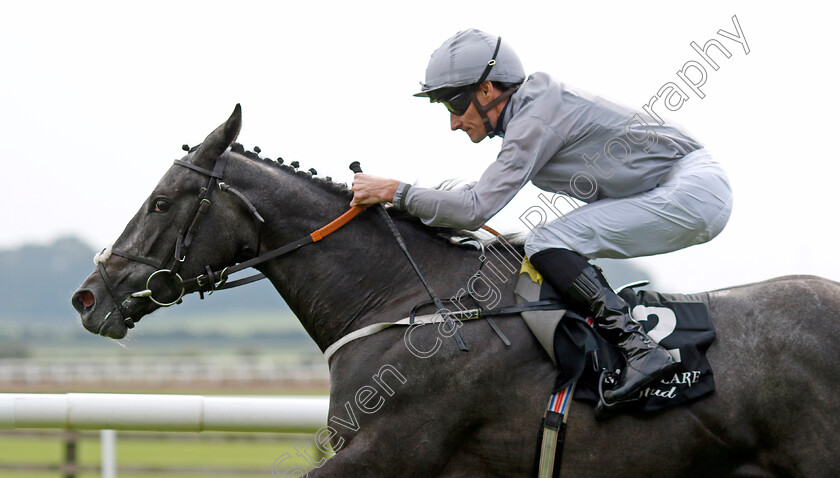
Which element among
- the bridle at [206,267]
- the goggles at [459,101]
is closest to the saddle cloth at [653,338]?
the goggles at [459,101]

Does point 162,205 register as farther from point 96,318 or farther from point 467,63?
point 467,63

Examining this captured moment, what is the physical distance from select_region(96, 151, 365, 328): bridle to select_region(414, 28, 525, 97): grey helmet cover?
75cm

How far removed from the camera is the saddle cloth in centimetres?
361

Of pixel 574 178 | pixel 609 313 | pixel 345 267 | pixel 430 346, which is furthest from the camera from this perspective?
pixel 345 267

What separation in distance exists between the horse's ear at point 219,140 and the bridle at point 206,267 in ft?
0.14

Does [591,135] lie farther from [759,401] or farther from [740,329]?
[759,401]

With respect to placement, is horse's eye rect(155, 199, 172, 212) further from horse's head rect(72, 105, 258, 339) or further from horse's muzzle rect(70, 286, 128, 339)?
horse's muzzle rect(70, 286, 128, 339)

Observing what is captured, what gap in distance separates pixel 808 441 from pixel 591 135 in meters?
1.65

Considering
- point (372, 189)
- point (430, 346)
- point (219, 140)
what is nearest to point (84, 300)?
point (219, 140)

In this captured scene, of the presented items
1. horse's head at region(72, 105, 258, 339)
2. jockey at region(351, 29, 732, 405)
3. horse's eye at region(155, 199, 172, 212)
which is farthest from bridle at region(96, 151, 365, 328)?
jockey at region(351, 29, 732, 405)

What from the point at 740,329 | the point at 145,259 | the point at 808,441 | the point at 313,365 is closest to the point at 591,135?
the point at 740,329

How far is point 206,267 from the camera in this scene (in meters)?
4.09

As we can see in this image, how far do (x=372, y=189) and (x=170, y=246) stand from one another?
3.34 feet

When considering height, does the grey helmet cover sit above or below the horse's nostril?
above
